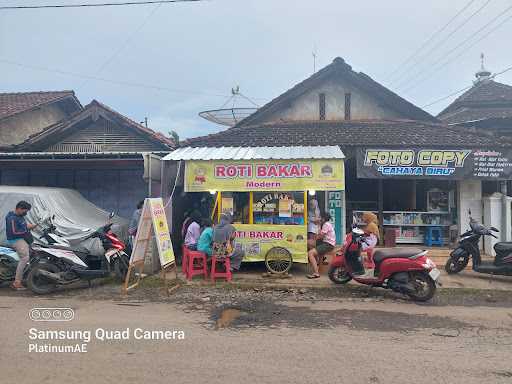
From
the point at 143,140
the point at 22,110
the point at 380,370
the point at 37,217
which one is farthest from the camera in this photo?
the point at 22,110

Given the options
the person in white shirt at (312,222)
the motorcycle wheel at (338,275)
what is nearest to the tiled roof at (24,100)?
the person in white shirt at (312,222)

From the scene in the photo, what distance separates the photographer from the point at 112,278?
784 cm

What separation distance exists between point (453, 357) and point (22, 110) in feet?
56.5

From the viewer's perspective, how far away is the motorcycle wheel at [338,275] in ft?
24.1

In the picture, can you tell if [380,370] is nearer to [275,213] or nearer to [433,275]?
[433,275]

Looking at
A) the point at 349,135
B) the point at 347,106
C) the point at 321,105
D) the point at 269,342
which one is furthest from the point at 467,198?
the point at 269,342

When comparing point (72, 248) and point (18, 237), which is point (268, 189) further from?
point (18, 237)

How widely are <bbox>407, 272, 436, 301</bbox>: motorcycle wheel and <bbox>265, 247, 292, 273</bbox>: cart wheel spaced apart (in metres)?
2.68

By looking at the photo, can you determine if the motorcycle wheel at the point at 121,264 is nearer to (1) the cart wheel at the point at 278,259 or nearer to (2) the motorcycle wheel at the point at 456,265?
(1) the cart wheel at the point at 278,259

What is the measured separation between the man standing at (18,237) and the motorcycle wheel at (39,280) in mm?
395

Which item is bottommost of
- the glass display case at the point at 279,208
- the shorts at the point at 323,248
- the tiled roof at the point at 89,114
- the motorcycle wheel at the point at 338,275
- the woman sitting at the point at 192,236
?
the motorcycle wheel at the point at 338,275

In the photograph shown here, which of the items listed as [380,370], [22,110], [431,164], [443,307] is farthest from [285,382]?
[22,110]

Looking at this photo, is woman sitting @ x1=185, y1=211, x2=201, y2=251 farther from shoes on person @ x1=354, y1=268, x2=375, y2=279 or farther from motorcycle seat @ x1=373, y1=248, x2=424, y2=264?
motorcycle seat @ x1=373, y1=248, x2=424, y2=264

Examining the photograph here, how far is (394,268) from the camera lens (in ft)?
21.0
